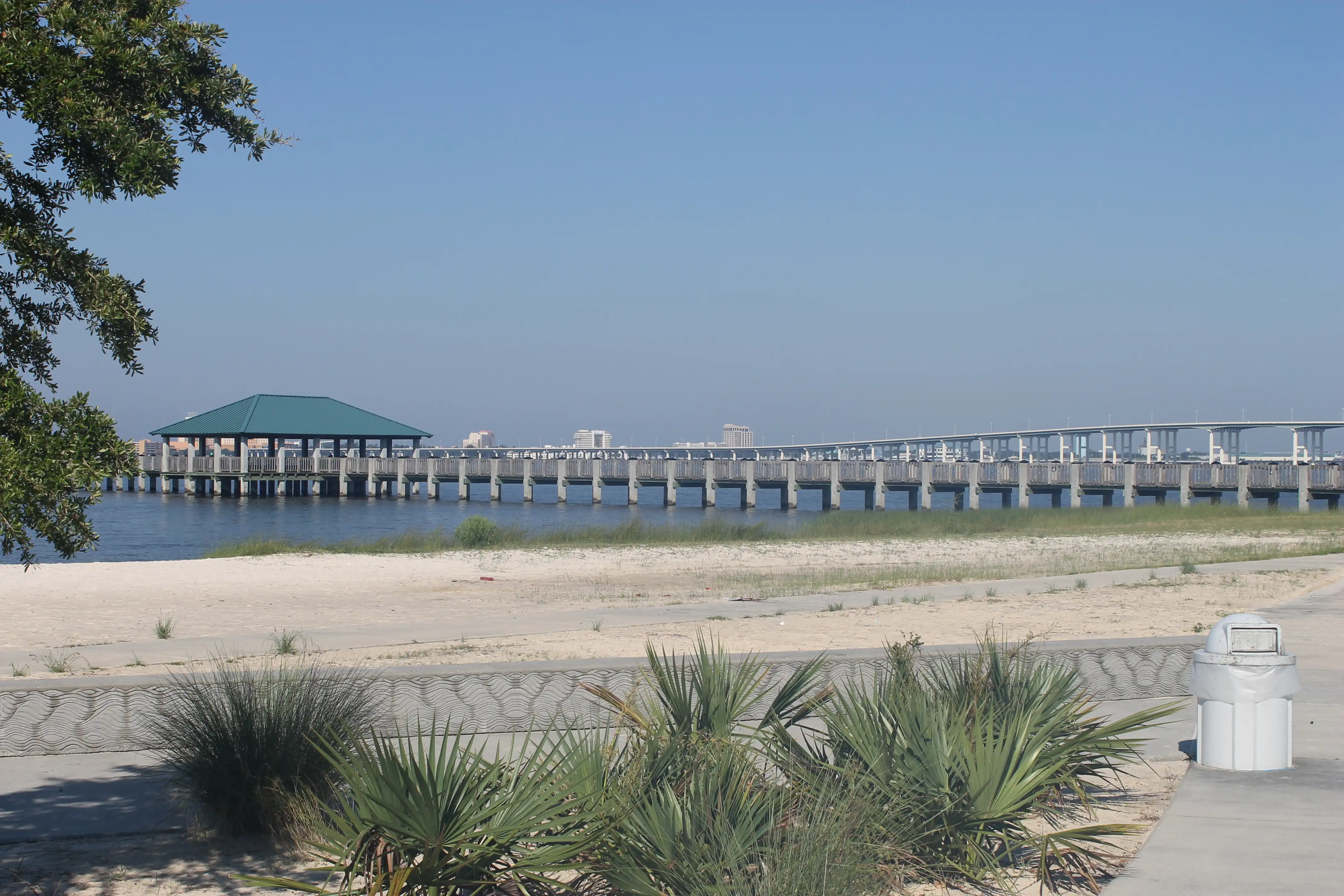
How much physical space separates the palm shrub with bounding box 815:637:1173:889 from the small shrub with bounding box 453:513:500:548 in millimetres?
26914

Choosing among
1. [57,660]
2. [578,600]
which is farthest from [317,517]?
[57,660]

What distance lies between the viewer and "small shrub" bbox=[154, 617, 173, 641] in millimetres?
13188

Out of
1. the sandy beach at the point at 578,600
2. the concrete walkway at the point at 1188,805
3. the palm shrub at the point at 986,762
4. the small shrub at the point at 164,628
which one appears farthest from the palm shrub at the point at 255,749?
the small shrub at the point at 164,628

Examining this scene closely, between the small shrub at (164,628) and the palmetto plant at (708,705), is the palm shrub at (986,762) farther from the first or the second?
the small shrub at (164,628)

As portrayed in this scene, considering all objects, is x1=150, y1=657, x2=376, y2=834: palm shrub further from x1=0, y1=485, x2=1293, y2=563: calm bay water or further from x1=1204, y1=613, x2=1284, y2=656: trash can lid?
x1=0, y1=485, x2=1293, y2=563: calm bay water

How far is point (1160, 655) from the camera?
368 inches

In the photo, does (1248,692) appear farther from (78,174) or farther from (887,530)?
(887,530)

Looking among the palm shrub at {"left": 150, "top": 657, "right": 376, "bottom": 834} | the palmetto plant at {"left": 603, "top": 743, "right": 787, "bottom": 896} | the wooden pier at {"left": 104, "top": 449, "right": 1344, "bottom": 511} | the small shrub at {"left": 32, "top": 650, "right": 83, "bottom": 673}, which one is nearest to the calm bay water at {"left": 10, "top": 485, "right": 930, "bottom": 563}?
the wooden pier at {"left": 104, "top": 449, "right": 1344, "bottom": 511}

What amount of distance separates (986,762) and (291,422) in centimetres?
8486

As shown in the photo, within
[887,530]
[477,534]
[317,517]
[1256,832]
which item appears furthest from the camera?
[317,517]

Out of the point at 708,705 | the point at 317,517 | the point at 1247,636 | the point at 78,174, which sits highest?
the point at 78,174

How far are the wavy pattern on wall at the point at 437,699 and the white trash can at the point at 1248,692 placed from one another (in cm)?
93

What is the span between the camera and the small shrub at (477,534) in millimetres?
32781

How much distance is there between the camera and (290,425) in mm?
83812
